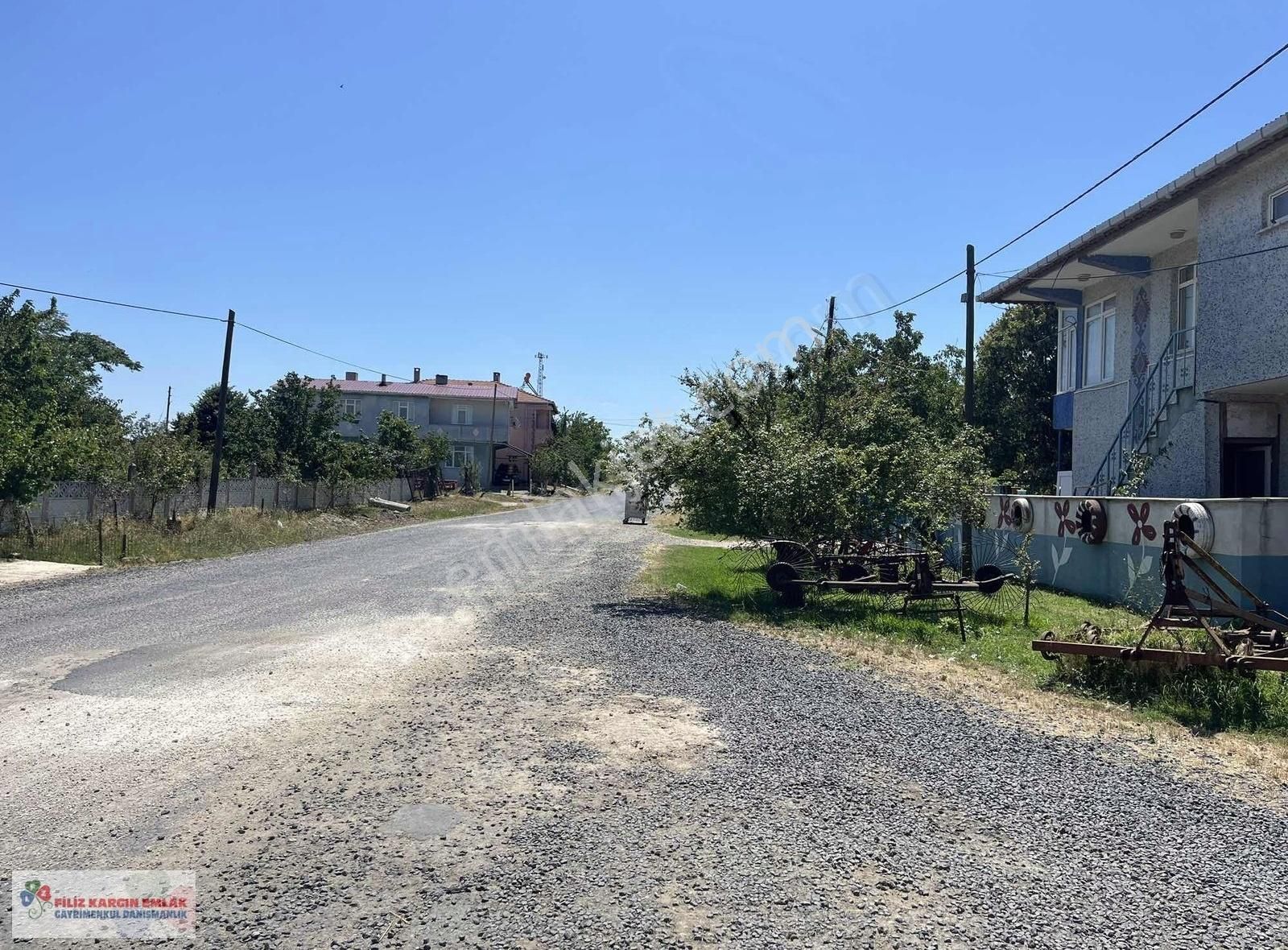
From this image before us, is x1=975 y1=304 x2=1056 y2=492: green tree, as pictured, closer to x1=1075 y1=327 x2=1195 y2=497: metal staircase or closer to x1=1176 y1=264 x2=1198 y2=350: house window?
x1=1075 y1=327 x2=1195 y2=497: metal staircase

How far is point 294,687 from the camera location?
8164 mm

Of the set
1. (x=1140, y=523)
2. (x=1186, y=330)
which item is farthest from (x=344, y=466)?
(x=1140, y=523)

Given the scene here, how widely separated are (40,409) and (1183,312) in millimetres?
26401

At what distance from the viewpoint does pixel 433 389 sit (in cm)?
7125

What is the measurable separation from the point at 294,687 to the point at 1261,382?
14.4 m

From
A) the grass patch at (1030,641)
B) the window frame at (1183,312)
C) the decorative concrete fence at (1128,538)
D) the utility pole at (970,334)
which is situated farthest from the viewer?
the utility pole at (970,334)

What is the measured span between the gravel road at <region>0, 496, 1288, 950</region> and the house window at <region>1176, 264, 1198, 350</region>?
40.0 ft

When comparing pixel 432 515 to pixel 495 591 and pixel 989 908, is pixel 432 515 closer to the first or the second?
pixel 495 591

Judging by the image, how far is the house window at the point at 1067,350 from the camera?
74.4 feet

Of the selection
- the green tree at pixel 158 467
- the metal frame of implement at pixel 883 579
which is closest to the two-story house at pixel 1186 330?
the metal frame of implement at pixel 883 579

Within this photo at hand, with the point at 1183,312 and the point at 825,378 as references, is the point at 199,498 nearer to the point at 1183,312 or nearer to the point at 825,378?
the point at 825,378

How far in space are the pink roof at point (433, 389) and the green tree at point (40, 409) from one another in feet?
64.9

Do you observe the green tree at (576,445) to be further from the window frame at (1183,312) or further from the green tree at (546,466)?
the window frame at (1183,312)

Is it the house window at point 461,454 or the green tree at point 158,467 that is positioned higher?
the house window at point 461,454
